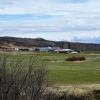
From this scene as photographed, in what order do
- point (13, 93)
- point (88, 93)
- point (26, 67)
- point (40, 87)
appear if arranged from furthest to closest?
point (88, 93) < point (26, 67) < point (40, 87) < point (13, 93)

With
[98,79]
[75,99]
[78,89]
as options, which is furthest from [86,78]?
[75,99]

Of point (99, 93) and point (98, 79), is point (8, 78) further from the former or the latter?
point (98, 79)

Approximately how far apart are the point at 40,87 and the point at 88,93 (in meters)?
16.9

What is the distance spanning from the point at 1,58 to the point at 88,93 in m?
16.7

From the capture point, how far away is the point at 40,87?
1556 cm

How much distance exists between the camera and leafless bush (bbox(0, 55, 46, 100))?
14.5 meters

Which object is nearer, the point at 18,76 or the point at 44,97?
the point at 18,76

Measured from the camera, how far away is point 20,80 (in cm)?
1521

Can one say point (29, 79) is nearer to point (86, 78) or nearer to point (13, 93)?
point (13, 93)

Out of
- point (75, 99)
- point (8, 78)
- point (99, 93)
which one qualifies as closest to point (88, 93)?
point (99, 93)

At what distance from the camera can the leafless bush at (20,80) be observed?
14523 mm

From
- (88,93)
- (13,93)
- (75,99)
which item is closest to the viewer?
(13,93)

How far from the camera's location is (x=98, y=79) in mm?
40781

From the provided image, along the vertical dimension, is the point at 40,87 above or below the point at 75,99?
above
